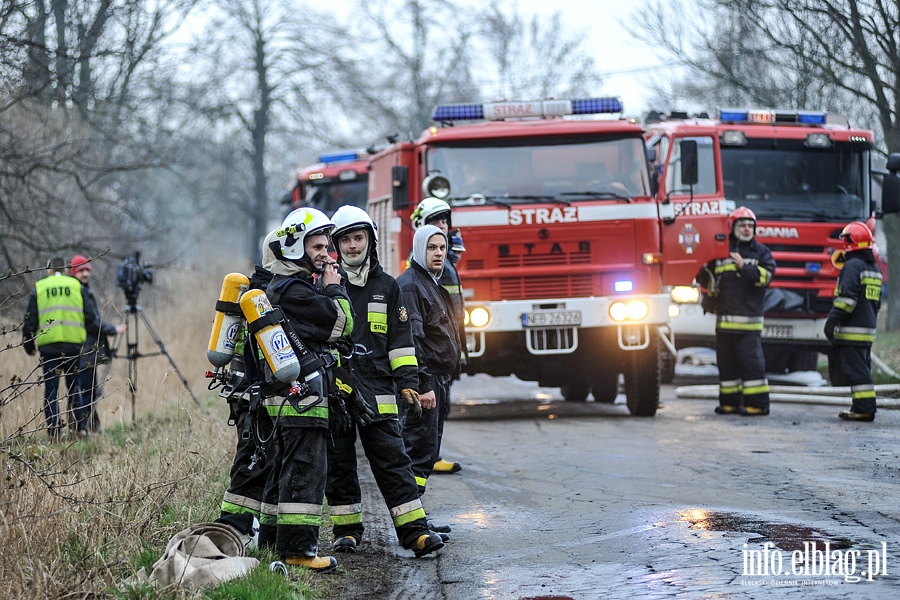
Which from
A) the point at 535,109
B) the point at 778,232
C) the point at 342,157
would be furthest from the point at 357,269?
the point at 342,157

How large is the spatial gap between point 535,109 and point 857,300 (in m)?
3.77

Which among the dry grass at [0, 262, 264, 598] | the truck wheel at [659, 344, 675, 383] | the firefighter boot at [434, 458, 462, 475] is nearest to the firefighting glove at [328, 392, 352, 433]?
the dry grass at [0, 262, 264, 598]

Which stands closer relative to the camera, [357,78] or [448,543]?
[448,543]

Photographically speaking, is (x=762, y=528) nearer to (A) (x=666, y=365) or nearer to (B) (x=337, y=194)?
(A) (x=666, y=365)

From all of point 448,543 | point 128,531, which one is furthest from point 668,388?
point 128,531

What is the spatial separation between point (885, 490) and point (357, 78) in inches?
986

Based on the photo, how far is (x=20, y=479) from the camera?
5641mm

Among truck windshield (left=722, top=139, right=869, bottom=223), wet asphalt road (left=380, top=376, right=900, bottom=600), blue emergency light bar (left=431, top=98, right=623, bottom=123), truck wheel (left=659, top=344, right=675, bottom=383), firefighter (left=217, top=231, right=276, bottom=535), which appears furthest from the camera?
truck wheel (left=659, top=344, right=675, bottom=383)

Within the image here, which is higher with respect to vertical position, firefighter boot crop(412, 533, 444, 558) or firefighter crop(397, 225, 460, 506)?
firefighter crop(397, 225, 460, 506)

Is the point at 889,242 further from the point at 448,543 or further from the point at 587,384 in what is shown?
the point at 448,543

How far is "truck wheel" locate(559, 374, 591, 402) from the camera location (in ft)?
47.3

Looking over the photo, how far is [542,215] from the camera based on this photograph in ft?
38.7

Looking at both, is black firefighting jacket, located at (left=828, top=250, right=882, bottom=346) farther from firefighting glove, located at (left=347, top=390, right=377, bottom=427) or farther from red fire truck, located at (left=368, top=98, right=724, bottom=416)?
firefighting glove, located at (left=347, top=390, right=377, bottom=427)

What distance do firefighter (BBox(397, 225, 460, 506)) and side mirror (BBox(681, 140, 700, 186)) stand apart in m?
5.27
